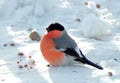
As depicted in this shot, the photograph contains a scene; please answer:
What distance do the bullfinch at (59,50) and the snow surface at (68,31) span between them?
79mm

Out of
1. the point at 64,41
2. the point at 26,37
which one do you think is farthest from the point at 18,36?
the point at 64,41

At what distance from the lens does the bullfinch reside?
4.70m

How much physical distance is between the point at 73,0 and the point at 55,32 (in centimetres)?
206

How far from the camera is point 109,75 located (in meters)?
4.40

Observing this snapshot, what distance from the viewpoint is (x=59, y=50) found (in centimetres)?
470

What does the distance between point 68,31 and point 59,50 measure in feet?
3.95

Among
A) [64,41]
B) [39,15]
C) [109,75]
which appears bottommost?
[109,75]

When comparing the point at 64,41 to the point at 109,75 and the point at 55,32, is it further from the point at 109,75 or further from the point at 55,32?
the point at 109,75

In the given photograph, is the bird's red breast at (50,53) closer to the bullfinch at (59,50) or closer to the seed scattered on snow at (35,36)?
the bullfinch at (59,50)

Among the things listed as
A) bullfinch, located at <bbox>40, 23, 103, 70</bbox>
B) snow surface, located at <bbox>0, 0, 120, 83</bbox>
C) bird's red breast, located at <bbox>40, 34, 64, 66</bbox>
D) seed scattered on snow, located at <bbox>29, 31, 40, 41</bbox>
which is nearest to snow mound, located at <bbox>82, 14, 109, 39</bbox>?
snow surface, located at <bbox>0, 0, 120, 83</bbox>

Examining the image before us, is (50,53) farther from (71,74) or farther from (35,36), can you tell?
(35,36)

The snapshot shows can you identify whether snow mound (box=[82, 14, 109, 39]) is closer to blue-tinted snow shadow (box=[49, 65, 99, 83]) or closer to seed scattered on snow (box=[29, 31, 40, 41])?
seed scattered on snow (box=[29, 31, 40, 41])

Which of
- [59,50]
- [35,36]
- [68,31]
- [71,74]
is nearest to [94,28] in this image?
[68,31]

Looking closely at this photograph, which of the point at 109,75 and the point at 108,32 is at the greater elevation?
the point at 108,32
